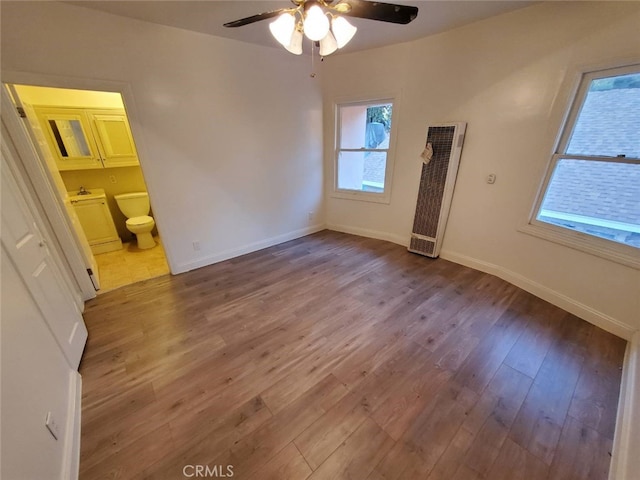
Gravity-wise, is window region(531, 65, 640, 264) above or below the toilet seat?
above

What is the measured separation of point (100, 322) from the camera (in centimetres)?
212

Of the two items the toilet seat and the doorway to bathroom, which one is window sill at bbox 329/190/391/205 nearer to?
the doorway to bathroom

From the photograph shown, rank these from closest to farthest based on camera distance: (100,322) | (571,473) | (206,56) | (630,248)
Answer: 1. (571,473)
2. (630,248)
3. (100,322)
4. (206,56)

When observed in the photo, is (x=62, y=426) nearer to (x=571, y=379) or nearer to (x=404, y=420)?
(x=404, y=420)

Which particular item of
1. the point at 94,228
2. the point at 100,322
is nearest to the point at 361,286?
the point at 100,322

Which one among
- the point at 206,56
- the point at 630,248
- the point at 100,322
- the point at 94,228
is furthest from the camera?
the point at 94,228

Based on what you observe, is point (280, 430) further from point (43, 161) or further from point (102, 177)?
point (102, 177)

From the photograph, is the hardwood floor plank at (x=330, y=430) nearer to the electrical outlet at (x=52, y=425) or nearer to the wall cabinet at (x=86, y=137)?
the electrical outlet at (x=52, y=425)

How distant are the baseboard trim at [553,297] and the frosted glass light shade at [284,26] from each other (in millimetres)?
2832

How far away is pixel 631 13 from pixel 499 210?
5.07 feet

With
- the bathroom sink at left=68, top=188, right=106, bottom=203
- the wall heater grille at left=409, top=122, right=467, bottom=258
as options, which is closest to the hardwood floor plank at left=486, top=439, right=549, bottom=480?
the wall heater grille at left=409, top=122, right=467, bottom=258

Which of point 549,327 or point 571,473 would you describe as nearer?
point 571,473

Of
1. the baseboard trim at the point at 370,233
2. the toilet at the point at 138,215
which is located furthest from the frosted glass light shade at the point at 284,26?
the toilet at the point at 138,215

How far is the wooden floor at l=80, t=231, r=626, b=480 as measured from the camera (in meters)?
1.21
